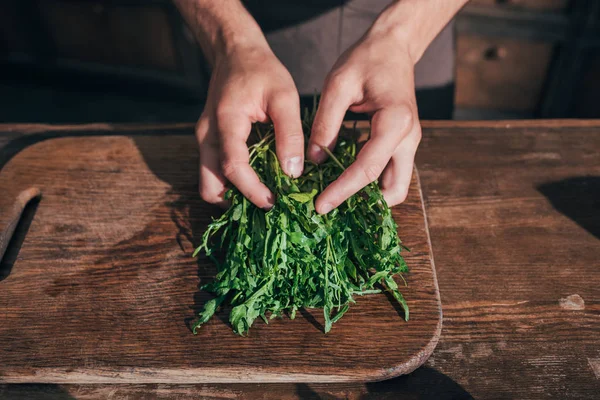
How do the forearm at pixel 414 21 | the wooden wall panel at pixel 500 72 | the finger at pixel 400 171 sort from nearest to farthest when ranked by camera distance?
the finger at pixel 400 171, the forearm at pixel 414 21, the wooden wall panel at pixel 500 72

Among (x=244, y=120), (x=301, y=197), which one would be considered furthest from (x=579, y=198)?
(x=244, y=120)

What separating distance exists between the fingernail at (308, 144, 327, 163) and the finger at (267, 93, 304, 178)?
79mm

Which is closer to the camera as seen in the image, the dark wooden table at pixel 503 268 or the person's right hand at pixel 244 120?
the dark wooden table at pixel 503 268

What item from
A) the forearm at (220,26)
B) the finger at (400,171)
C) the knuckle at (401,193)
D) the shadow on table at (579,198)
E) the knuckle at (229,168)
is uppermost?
the forearm at (220,26)

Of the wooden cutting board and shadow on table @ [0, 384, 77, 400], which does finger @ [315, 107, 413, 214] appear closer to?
the wooden cutting board

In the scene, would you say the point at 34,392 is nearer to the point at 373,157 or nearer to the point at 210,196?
the point at 210,196

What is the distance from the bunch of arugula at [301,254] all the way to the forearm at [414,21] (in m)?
0.58

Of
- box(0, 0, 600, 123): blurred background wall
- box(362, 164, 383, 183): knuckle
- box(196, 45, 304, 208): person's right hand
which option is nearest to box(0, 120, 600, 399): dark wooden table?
box(362, 164, 383, 183): knuckle

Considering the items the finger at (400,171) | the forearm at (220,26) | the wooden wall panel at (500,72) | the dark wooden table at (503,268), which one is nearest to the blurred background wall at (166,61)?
the wooden wall panel at (500,72)

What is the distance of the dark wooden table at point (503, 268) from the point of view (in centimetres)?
156

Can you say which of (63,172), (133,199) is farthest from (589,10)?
(63,172)

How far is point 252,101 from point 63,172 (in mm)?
972

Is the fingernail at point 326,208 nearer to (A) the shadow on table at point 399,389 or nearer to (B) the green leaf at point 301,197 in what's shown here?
(B) the green leaf at point 301,197

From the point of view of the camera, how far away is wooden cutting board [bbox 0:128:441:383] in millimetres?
1559
